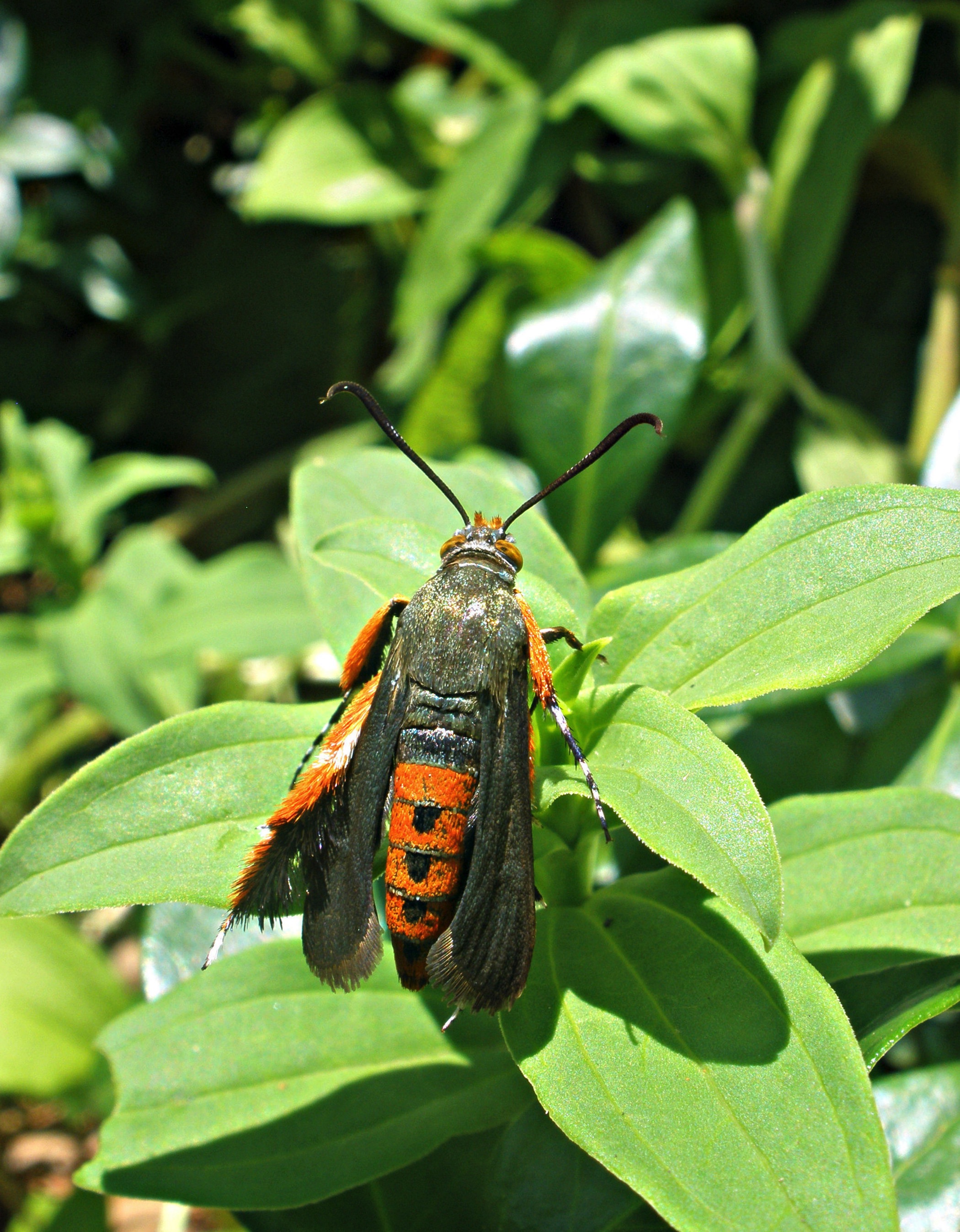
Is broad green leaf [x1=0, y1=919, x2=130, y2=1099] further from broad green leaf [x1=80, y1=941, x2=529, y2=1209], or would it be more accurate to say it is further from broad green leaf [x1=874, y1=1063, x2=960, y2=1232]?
broad green leaf [x1=874, y1=1063, x2=960, y2=1232]

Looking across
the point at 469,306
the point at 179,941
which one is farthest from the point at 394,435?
the point at 469,306

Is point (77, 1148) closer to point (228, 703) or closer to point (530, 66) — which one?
point (228, 703)

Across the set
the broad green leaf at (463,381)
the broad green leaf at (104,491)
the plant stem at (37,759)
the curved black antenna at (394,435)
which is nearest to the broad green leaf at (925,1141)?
the curved black antenna at (394,435)

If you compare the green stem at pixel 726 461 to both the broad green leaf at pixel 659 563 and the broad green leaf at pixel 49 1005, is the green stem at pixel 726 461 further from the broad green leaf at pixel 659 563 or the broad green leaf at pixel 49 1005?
the broad green leaf at pixel 49 1005

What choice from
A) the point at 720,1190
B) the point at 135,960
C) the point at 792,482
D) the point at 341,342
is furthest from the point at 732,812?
the point at 341,342

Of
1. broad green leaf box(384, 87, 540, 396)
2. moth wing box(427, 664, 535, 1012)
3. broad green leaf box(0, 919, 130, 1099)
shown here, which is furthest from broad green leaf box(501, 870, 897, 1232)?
broad green leaf box(384, 87, 540, 396)

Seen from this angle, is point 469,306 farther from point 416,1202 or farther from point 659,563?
point 416,1202
